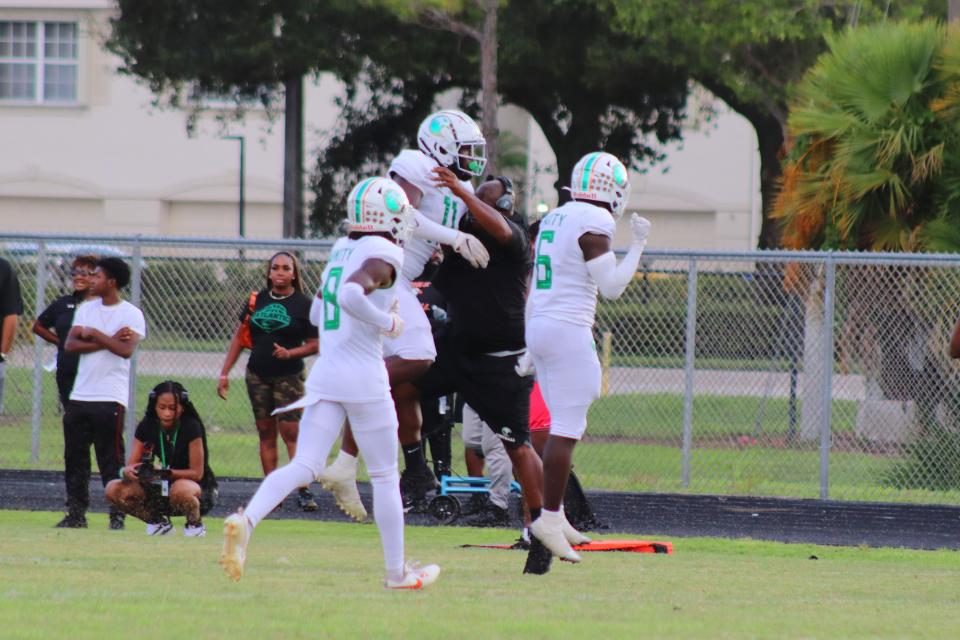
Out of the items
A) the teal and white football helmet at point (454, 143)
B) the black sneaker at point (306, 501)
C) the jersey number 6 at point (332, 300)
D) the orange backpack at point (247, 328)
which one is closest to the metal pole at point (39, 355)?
the orange backpack at point (247, 328)

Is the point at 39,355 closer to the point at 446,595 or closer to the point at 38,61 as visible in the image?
the point at 446,595

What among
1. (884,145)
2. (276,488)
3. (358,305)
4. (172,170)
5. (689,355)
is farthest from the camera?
(172,170)

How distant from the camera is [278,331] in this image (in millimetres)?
12852

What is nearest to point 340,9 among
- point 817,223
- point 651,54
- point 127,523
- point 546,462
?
point 651,54

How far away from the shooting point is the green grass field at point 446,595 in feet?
20.2

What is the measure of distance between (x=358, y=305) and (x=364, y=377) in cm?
38

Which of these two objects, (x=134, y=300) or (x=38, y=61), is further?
(x=38, y=61)

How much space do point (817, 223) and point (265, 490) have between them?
9920mm

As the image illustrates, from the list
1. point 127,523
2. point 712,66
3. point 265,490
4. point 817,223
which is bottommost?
point 127,523

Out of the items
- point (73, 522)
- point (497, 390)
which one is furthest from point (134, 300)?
point (497, 390)

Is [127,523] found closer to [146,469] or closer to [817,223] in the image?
[146,469]

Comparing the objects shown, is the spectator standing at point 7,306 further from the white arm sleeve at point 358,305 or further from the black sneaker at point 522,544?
the white arm sleeve at point 358,305

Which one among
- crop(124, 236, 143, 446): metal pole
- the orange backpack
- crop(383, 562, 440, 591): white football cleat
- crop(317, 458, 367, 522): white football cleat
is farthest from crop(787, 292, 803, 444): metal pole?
crop(383, 562, 440, 591): white football cleat

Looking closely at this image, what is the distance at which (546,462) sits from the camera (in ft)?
27.1
